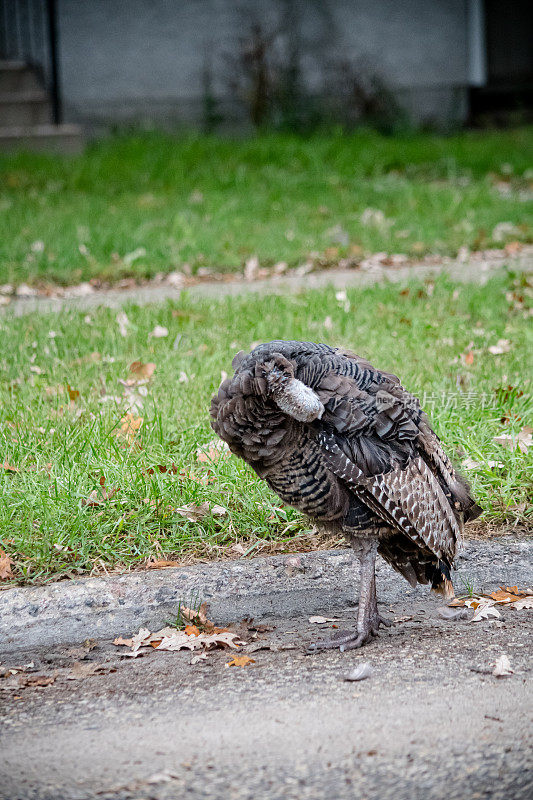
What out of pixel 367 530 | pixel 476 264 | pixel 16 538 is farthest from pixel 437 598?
pixel 476 264

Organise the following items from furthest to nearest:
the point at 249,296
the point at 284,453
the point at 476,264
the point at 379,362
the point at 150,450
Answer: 1. the point at 476,264
2. the point at 249,296
3. the point at 379,362
4. the point at 150,450
5. the point at 284,453

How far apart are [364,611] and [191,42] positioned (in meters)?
12.2

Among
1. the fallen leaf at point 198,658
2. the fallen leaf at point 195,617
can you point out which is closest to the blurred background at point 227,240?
the fallen leaf at point 195,617

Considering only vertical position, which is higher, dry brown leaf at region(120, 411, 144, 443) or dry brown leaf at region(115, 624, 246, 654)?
dry brown leaf at region(120, 411, 144, 443)

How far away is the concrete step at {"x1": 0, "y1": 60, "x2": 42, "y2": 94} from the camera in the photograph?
12602 millimetres

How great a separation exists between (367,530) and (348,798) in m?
1.07

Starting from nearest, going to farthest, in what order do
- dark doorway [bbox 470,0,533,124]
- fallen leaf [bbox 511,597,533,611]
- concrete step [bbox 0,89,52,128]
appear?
1. fallen leaf [bbox 511,597,533,611]
2. concrete step [bbox 0,89,52,128]
3. dark doorway [bbox 470,0,533,124]

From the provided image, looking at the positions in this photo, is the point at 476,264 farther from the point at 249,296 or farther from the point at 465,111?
the point at 465,111

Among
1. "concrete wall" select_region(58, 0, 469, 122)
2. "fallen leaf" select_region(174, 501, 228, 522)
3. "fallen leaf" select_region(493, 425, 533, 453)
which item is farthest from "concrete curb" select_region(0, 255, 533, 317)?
"concrete wall" select_region(58, 0, 469, 122)

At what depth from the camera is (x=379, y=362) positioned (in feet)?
17.7

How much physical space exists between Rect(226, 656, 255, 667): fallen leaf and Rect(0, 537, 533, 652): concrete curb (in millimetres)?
365

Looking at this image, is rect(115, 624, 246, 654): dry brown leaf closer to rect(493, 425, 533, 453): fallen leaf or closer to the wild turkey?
the wild turkey

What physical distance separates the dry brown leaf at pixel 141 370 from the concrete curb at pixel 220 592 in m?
1.84

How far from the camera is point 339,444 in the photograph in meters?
3.21
